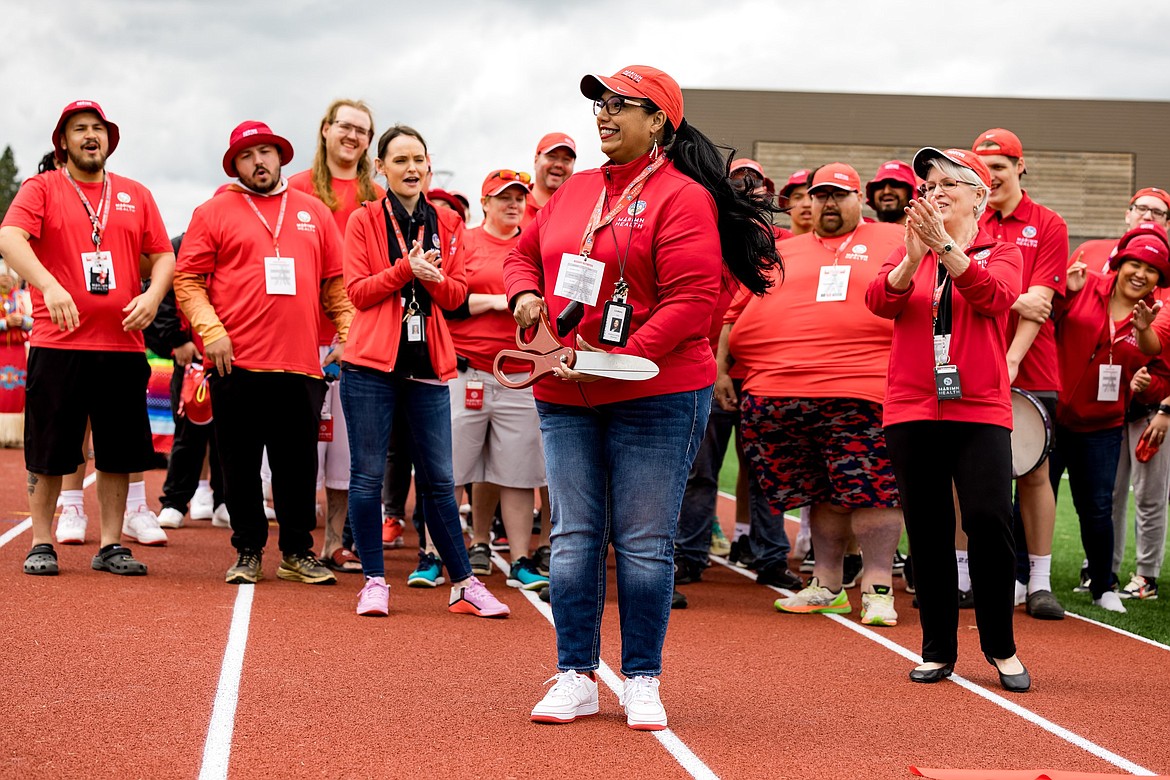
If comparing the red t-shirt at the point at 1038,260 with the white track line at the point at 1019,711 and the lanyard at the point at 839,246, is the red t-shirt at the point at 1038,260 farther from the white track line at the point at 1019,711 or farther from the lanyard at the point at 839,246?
the white track line at the point at 1019,711

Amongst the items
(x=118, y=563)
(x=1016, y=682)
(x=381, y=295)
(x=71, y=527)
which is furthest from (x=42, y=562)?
(x=1016, y=682)

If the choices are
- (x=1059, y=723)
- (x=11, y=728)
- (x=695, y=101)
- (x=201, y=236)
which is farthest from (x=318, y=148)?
(x=695, y=101)

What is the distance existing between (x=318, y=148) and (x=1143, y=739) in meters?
5.65

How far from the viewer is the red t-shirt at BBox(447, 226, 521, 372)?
723cm

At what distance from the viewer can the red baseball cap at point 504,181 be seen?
7238 mm

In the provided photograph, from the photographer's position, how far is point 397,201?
6.10 metres

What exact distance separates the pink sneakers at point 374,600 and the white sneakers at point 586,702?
1.84m

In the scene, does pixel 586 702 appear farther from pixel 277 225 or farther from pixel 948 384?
pixel 277 225

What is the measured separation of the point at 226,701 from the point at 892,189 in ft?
16.3

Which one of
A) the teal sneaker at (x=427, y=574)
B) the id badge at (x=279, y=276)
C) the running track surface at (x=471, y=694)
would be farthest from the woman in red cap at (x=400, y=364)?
the teal sneaker at (x=427, y=574)

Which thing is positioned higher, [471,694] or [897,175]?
[897,175]

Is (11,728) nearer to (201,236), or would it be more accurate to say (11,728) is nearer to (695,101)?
(201,236)

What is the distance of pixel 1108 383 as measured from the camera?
7.12 m

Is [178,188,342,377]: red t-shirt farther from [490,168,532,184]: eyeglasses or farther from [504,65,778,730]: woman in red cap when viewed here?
[504,65,778,730]: woman in red cap
